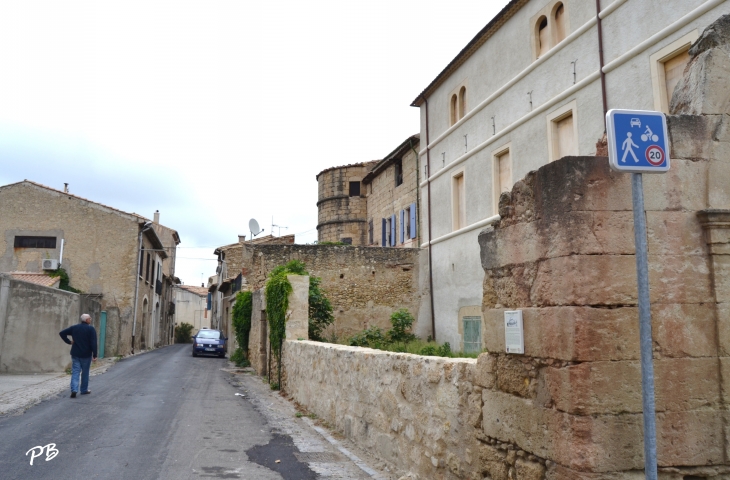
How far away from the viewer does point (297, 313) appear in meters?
13.0

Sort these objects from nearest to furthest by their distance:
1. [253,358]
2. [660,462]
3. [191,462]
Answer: [660,462], [191,462], [253,358]

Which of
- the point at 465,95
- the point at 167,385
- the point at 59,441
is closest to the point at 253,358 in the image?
the point at 167,385

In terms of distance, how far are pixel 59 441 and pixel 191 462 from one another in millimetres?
2018

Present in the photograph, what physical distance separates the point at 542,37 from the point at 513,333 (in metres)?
12.7

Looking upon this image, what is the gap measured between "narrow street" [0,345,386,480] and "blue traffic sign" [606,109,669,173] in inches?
177

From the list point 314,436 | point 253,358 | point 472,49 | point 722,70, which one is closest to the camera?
point 722,70

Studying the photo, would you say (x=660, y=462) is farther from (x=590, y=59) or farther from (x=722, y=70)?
(x=590, y=59)

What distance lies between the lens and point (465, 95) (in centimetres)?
1862

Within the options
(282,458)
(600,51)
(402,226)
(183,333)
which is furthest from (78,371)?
(183,333)

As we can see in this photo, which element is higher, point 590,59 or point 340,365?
point 590,59

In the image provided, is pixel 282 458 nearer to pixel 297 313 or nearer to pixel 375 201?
pixel 297 313

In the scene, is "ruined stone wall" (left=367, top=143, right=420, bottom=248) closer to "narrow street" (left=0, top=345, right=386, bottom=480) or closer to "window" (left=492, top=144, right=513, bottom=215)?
"window" (left=492, top=144, right=513, bottom=215)

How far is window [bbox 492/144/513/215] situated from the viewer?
16.0 metres

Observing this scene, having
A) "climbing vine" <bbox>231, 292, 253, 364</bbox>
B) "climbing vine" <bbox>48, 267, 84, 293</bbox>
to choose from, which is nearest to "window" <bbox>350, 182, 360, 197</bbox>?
"climbing vine" <bbox>231, 292, 253, 364</bbox>
